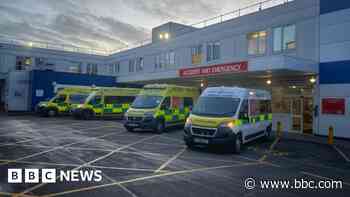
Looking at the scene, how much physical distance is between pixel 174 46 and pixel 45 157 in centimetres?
1924

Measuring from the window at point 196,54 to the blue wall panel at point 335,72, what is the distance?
1026cm

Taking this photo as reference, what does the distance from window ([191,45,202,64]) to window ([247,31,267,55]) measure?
16.8 ft

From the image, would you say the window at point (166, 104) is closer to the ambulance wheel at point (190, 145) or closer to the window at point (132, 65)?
the ambulance wheel at point (190, 145)

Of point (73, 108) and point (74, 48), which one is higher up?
point (74, 48)

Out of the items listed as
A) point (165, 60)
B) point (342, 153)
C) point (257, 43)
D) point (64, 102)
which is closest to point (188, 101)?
point (257, 43)

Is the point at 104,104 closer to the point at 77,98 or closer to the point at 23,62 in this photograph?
the point at 77,98

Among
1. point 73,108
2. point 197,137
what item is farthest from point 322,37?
point 73,108

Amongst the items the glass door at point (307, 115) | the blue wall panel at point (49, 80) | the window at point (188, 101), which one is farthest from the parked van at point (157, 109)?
the blue wall panel at point (49, 80)

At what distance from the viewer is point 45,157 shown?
8680 mm

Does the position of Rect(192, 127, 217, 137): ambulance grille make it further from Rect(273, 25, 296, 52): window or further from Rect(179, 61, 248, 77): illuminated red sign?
Rect(273, 25, 296, 52): window

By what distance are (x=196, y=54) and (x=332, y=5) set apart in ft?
36.8

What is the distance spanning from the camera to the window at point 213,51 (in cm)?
2181

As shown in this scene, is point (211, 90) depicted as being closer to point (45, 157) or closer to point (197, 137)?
point (197, 137)

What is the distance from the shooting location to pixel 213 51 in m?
22.2
